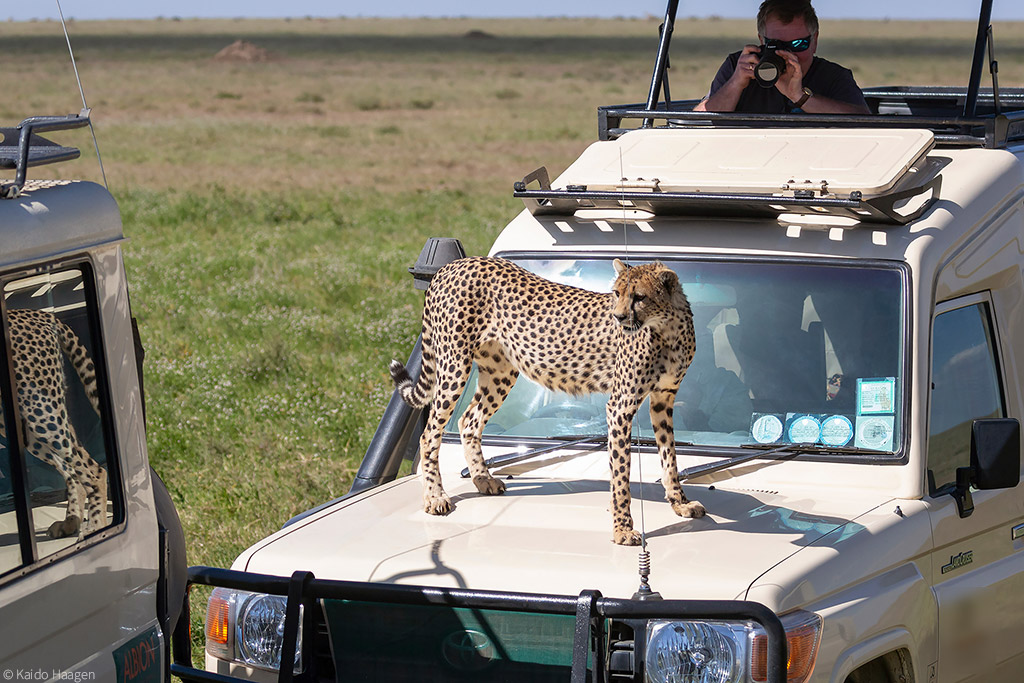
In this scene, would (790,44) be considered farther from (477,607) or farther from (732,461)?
(477,607)

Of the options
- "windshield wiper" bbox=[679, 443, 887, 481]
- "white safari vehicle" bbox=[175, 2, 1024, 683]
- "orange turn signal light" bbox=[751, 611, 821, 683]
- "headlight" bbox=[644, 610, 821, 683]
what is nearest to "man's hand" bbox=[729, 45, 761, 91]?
"white safari vehicle" bbox=[175, 2, 1024, 683]

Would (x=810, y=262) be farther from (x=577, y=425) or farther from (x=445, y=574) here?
(x=445, y=574)

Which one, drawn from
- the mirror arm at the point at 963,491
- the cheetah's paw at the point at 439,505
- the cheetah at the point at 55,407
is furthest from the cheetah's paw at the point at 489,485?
the cheetah at the point at 55,407

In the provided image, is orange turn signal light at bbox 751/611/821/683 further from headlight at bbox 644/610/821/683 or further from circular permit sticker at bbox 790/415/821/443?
circular permit sticker at bbox 790/415/821/443

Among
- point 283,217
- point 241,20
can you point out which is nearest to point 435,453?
point 283,217

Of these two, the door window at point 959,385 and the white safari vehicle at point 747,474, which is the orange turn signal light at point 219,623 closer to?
the white safari vehicle at point 747,474

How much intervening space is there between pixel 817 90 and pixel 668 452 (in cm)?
234

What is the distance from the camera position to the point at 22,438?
2.55m

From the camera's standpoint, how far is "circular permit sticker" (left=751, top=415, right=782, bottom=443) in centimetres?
387

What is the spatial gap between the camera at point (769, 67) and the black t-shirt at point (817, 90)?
22cm

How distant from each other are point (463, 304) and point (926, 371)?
4.02ft

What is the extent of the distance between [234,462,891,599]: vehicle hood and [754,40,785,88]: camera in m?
1.78

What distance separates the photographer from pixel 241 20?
13350 cm

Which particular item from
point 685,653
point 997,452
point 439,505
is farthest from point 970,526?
point 439,505
